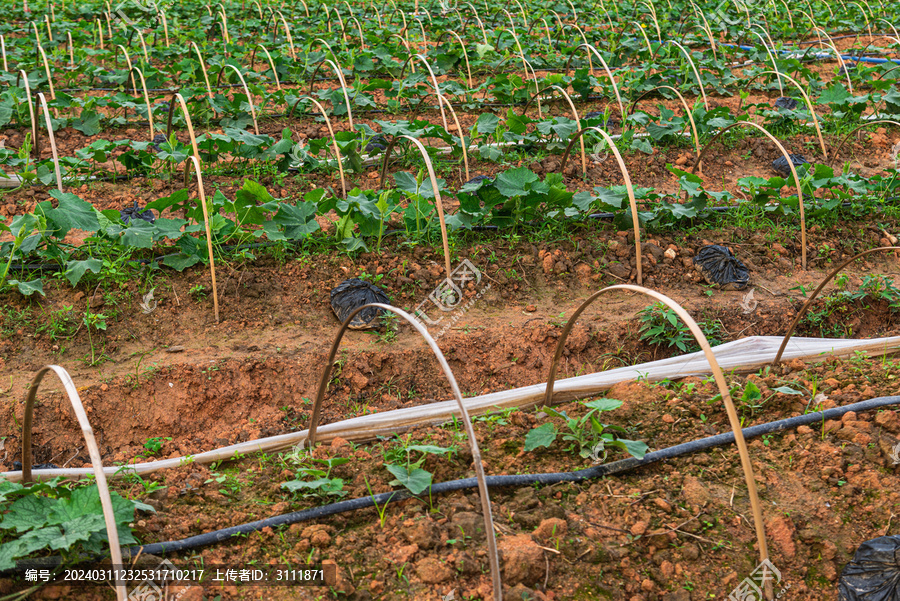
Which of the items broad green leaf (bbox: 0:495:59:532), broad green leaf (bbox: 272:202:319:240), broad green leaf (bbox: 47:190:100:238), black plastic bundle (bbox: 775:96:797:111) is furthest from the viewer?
black plastic bundle (bbox: 775:96:797:111)

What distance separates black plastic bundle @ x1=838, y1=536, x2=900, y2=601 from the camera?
6.13ft

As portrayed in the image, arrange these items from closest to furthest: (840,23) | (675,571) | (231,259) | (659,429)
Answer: (675,571)
(659,429)
(231,259)
(840,23)

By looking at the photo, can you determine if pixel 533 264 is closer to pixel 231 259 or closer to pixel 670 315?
pixel 670 315

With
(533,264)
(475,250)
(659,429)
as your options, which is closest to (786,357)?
(659,429)

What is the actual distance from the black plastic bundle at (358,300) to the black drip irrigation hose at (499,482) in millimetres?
1252

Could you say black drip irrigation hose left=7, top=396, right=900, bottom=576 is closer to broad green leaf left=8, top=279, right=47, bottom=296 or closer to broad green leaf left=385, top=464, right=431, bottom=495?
broad green leaf left=385, top=464, right=431, bottom=495

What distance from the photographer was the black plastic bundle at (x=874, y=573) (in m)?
1.87

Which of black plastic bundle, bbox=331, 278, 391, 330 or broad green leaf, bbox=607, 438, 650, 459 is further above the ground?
black plastic bundle, bbox=331, 278, 391, 330

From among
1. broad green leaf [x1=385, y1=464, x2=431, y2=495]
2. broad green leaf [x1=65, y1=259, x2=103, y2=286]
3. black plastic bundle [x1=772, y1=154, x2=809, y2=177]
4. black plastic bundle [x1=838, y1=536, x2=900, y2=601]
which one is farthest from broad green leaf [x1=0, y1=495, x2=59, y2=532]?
black plastic bundle [x1=772, y1=154, x2=809, y2=177]

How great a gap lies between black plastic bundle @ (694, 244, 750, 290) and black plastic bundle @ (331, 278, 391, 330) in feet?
6.23

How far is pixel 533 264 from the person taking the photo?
3.77 m

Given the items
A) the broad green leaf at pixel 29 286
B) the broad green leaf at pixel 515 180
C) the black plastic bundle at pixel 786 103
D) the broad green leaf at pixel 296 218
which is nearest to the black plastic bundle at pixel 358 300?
the broad green leaf at pixel 296 218

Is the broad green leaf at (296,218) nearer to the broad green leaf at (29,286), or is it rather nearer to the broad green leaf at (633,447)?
the broad green leaf at (29,286)

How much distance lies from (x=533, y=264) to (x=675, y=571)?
207cm
